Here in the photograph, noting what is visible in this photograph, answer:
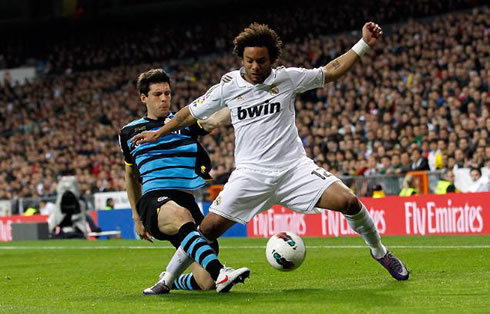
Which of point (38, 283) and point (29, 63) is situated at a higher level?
point (29, 63)

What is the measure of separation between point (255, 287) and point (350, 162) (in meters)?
13.5

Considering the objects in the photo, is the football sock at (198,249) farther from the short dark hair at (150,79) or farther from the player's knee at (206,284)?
the short dark hair at (150,79)

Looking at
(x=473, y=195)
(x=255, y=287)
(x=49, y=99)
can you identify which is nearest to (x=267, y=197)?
(x=255, y=287)

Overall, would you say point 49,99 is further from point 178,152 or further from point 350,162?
point 178,152

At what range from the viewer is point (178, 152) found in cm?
911

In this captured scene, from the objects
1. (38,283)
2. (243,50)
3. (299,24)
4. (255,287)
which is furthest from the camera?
(299,24)

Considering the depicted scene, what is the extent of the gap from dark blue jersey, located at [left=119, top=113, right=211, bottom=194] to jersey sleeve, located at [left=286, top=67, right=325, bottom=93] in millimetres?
1296

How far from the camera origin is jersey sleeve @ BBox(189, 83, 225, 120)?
27.3 feet

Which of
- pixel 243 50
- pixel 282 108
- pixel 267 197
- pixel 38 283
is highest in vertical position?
pixel 243 50

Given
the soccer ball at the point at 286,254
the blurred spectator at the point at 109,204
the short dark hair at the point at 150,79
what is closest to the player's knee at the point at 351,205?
the soccer ball at the point at 286,254

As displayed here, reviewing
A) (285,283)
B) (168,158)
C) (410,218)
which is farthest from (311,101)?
(168,158)

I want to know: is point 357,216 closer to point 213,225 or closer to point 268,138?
point 268,138

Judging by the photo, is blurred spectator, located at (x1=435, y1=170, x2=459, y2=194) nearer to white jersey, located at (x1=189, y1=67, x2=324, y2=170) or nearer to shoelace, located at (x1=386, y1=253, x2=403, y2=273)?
shoelace, located at (x1=386, y1=253, x2=403, y2=273)

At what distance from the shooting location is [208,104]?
8.38 metres
